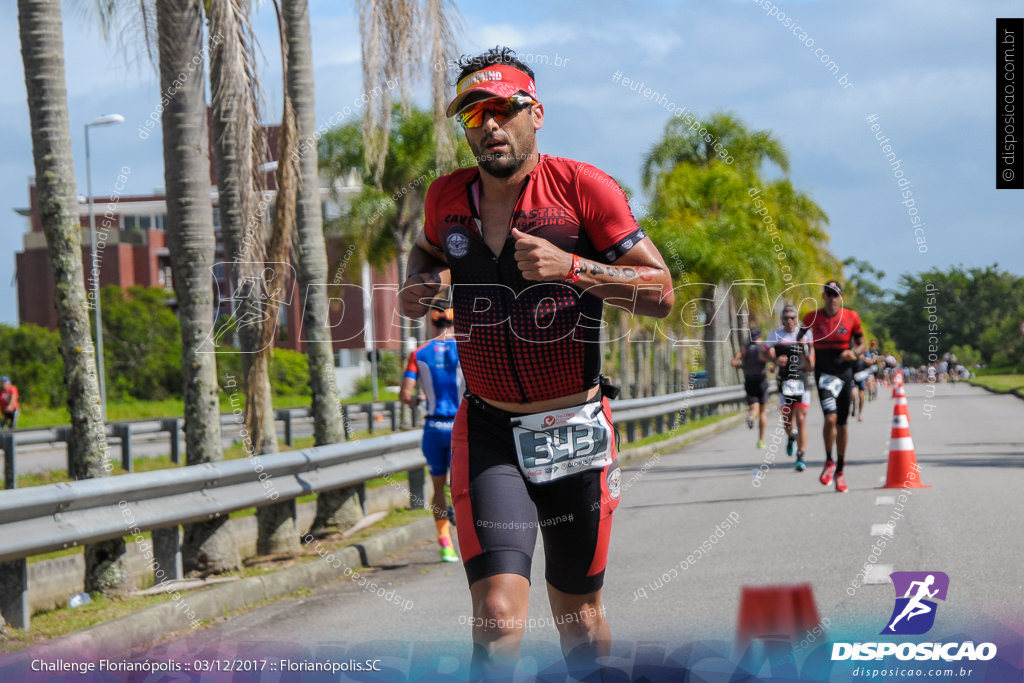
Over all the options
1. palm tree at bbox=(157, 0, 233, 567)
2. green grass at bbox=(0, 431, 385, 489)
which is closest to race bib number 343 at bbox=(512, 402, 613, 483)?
palm tree at bbox=(157, 0, 233, 567)

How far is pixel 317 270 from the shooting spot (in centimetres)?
1160

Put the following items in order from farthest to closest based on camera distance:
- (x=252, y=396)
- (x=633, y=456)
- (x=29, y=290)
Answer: (x=29, y=290), (x=633, y=456), (x=252, y=396)

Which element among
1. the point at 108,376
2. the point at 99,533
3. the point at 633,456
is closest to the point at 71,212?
the point at 99,533

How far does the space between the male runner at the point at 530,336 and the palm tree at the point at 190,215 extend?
5.49 metres

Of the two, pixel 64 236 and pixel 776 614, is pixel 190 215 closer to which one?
pixel 64 236

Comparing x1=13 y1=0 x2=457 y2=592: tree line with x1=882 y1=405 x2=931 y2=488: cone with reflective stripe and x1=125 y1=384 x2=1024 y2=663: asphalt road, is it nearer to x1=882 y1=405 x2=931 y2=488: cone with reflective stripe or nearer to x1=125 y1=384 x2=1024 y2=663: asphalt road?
x1=125 y1=384 x2=1024 y2=663: asphalt road

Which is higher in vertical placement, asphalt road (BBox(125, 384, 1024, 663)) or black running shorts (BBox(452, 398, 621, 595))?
black running shorts (BBox(452, 398, 621, 595))

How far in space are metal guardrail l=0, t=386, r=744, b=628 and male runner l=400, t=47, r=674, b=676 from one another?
3.28 metres

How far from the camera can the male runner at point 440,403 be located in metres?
9.69

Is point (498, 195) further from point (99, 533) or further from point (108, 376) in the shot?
point (108, 376)

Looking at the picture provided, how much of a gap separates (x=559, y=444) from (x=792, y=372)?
40.8ft

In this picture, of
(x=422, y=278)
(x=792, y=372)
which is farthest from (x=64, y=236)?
(x=792, y=372)

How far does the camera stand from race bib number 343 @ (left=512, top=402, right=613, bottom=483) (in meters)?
3.98

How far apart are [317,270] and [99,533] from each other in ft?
16.5
